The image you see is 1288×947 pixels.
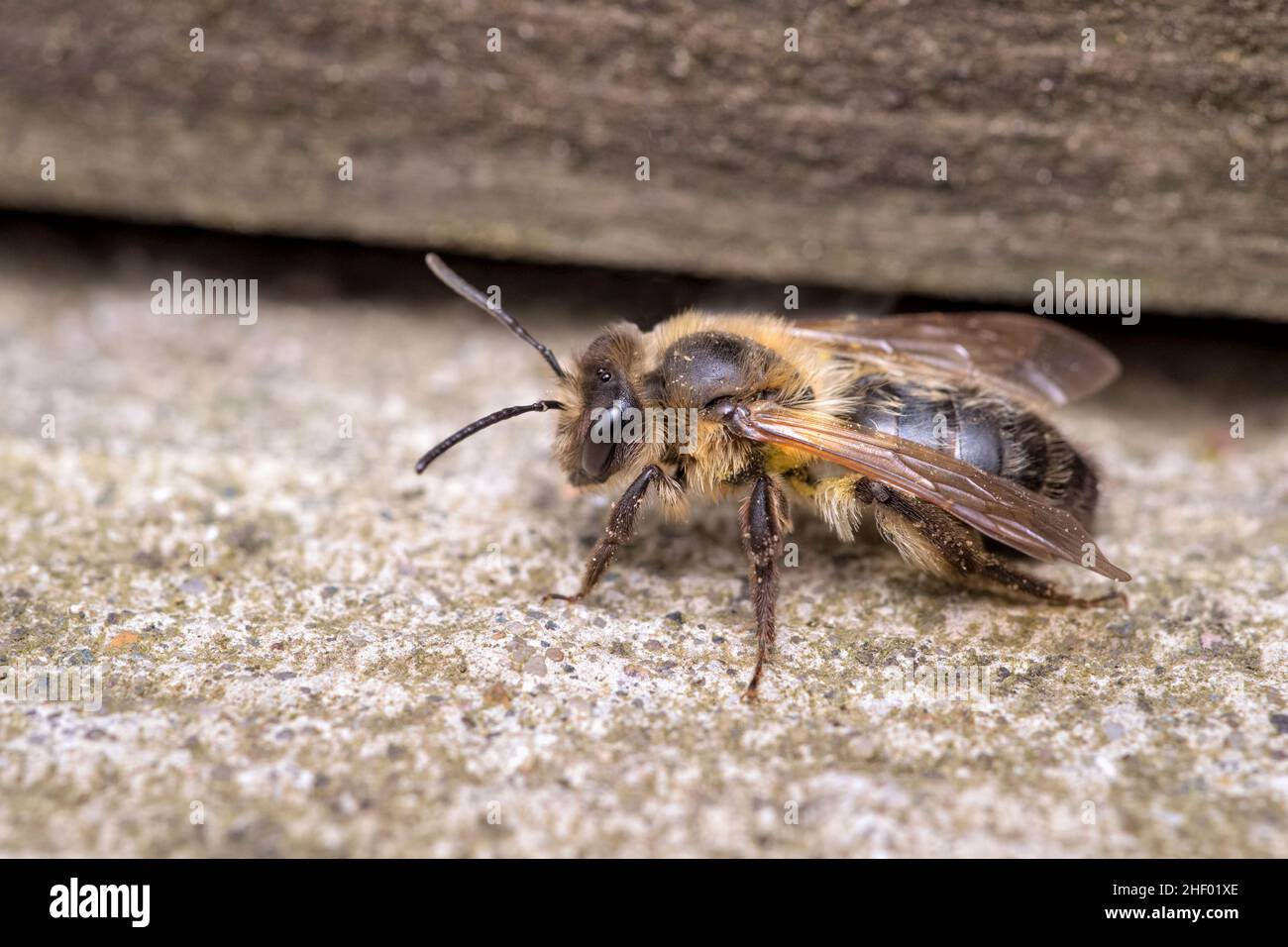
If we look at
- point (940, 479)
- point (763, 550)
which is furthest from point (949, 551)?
point (763, 550)

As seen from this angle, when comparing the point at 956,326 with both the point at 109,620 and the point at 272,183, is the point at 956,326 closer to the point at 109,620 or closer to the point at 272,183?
the point at 272,183

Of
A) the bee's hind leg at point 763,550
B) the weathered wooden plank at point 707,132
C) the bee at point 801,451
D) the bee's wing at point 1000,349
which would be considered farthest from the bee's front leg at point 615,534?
the weathered wooden plank at point 707,132

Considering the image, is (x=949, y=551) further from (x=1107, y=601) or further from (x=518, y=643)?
(x=518, y=643)

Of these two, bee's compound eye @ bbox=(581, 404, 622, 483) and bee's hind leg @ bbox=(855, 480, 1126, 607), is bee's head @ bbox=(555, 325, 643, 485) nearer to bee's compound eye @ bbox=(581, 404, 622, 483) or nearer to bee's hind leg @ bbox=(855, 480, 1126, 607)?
bee's compound eye @ bbox=(581, 404, 622, 483)

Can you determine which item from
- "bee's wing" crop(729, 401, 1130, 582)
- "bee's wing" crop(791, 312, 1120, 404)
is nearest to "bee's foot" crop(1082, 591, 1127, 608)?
"bee's wing" crop(729, 401, 1130, 582)

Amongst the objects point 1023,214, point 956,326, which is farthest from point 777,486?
point 1023,214

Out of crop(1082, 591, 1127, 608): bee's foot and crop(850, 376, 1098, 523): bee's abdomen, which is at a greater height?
crop(850, 376, 1098, 523): bee's abdomen
